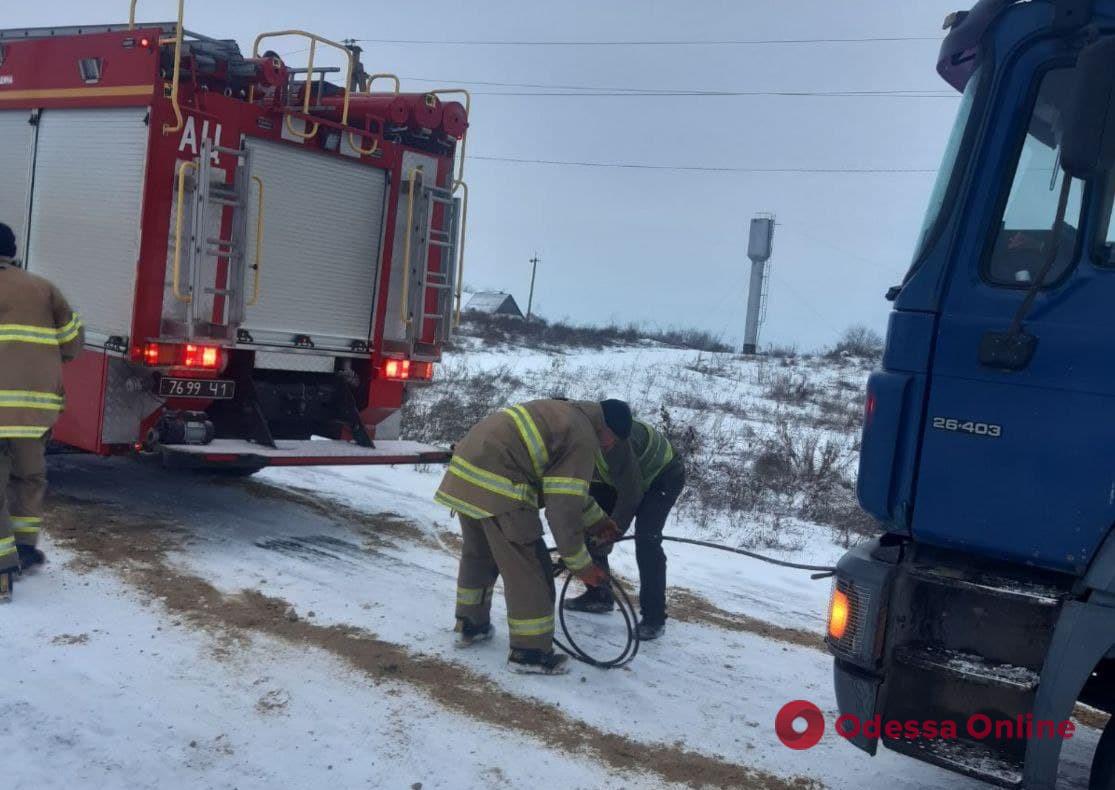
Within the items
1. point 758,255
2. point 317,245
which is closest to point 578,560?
point 317,245

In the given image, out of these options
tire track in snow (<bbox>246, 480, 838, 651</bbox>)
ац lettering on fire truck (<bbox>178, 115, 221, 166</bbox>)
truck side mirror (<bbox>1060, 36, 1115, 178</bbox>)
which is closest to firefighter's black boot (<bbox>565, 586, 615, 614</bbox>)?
tire track in snow (<bbox>246, 480, 838, 651</bbox>)

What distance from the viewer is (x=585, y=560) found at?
190 inches

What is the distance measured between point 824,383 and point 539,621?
19.1 metres

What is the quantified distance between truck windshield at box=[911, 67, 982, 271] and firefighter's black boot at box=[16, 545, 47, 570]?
484 cm

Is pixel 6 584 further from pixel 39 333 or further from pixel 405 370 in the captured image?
pixel 405 370

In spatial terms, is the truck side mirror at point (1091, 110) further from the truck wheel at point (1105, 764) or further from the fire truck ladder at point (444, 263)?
the fire truck ladder at point (444, 263)

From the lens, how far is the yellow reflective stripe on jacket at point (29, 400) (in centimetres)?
504

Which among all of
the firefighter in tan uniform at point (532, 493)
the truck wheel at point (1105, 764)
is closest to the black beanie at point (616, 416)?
the firefighter in tan uniform at point (532, 493)

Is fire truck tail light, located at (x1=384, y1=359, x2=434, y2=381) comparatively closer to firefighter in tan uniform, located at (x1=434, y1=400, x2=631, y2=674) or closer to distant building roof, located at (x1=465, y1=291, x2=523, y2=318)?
firefighter in tan uniform, located at (x1=434, y1=400, x2=631, y2=674)

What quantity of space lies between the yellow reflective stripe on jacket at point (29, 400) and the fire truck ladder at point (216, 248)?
4.01ft

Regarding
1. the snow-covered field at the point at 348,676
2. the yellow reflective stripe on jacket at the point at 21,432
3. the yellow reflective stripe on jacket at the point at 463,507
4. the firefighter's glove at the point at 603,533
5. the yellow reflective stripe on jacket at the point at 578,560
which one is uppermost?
the yellow reflective stripe on jacket at the point at 21,432

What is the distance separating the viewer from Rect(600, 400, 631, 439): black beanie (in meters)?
5.02

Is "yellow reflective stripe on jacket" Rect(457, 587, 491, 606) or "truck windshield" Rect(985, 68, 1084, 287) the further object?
"yellow reflective stripe on jacket" Rect(457, 587, 491, 606)

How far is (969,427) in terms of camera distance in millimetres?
3309
